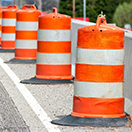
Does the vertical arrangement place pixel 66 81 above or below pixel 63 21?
below

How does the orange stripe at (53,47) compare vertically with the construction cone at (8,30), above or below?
above

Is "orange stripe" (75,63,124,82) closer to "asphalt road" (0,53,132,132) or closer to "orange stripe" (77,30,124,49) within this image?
"orange stripe" (77,30,124,49)

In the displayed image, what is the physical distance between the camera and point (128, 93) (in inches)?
302

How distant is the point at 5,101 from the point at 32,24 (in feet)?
19.5

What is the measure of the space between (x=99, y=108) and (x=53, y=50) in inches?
150

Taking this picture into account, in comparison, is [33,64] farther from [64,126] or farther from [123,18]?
[123,18]

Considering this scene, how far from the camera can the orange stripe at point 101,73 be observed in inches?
266

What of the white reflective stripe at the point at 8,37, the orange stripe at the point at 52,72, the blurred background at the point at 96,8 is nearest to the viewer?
the orange stripe at the point at 52,72

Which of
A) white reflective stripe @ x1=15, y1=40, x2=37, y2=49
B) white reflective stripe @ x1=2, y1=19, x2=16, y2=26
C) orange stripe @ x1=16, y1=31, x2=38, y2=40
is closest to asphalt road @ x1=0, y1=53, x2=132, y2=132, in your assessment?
white reflective stripe @ x1=15, y1=40, x2=37, y2=49

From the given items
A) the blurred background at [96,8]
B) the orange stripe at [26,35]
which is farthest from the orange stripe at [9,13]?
the blurred background at [96,8]

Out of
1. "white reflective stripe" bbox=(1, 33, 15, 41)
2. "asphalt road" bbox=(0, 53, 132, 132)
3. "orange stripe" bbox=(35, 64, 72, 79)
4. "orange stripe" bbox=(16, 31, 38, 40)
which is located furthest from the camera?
"white reflective stripe" bbox=(1, 33, 15, 41)

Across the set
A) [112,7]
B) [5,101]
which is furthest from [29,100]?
[112,7]

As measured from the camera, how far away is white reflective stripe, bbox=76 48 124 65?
677cm

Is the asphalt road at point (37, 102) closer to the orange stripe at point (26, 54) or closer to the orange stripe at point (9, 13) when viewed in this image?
the orange stripe at point (26, 54)
